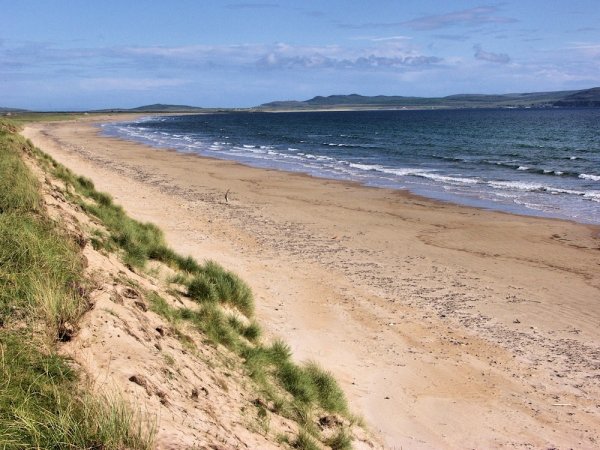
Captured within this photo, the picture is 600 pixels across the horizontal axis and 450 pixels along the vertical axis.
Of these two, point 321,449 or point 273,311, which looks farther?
point 273,311

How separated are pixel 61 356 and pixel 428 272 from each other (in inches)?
393

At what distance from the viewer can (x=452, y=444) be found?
21.5 ft

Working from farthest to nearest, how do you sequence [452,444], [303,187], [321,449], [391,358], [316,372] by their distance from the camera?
1. [303,187]
2. [391,358]
3. [316,372]
4. [452,444]
5. [321,449]

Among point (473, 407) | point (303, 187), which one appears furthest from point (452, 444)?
point (303, 187)

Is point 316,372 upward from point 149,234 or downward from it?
downward

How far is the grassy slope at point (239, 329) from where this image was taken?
5.92 metres

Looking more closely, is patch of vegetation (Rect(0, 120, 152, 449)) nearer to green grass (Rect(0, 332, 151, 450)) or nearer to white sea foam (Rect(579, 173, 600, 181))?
green grass (Rect(0, 332, 151, 450))

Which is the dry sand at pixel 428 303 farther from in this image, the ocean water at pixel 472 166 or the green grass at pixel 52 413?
the green grass at pixel 52 413

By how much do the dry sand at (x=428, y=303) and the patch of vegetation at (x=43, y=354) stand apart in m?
3.78

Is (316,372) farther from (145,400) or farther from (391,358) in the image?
(145,400)

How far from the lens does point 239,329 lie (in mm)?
7758

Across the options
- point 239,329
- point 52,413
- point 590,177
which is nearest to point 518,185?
point 590,177

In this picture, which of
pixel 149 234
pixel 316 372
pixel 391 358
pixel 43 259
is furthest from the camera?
pixel 149 234

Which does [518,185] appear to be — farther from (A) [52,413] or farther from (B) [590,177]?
(A) [52,413]
